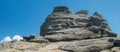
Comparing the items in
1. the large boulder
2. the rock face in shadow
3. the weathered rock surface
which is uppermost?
the rock face in shadow

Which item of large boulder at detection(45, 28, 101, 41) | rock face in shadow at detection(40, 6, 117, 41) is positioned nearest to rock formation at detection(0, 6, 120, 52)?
large boulder at detection(45, 28, 101, 41)

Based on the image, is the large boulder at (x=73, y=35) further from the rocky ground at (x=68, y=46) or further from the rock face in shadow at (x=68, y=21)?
the rock face in shadow at (x=68, y=21)

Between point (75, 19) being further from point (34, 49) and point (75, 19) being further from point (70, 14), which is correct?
point (34, 49)

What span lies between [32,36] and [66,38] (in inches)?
308

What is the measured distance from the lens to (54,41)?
6334cm

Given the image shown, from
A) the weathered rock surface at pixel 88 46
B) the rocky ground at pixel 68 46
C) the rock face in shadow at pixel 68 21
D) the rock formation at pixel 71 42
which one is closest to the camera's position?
the weathered rock surface at pixel 88 46

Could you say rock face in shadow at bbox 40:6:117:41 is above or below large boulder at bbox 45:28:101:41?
above

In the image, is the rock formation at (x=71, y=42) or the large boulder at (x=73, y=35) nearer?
the rock formation at (x=71, y=42)

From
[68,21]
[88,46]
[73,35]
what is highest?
[68,21]

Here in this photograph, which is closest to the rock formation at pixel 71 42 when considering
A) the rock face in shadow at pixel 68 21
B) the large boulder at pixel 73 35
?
the large boulder at pixel 73 35

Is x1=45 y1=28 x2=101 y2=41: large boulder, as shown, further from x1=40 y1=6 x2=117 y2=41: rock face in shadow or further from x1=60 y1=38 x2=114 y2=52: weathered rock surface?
x1=40 y1=6 x2=117 y2=41: rock face in shadow

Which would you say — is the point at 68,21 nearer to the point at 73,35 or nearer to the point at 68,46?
the point at 73,35

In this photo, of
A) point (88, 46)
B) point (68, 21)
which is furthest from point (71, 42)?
point (68, 21)

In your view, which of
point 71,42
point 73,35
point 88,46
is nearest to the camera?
point 88,46
